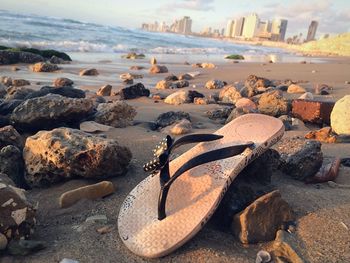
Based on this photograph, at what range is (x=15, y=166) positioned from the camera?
8.25 ft

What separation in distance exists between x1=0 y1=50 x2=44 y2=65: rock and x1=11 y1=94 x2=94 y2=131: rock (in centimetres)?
763

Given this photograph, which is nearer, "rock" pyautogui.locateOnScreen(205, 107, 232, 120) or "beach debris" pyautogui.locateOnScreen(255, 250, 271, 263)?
"beach debris" pyautogui.locateOnScreen(255, 250, 271, 263)

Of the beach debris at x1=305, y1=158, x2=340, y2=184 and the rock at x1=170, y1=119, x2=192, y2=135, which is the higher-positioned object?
the beach debris at x1=305, y1=158, x2=340, y2=184

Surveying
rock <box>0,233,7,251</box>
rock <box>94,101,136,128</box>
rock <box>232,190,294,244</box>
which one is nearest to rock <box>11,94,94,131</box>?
rock <box>94,101,136,128</box>

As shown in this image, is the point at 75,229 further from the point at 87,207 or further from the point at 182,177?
the point at 182,177

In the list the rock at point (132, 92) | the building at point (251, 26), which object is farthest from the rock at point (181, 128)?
the building at point (251, 26)

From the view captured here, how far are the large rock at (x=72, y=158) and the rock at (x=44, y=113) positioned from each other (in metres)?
0.78

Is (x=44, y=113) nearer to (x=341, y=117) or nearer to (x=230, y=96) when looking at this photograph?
(x=341, y=117)

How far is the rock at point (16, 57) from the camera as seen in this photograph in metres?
10.0

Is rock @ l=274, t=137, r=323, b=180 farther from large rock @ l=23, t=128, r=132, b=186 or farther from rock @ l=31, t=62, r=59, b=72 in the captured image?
rock @ l=31, t=62, r=59, b=72

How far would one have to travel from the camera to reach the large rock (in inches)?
93.1

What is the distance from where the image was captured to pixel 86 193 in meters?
2.21

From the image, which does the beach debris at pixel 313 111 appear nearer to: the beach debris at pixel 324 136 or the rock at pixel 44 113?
the beach debris at pixel 324 136

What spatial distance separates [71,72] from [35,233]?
787cm
